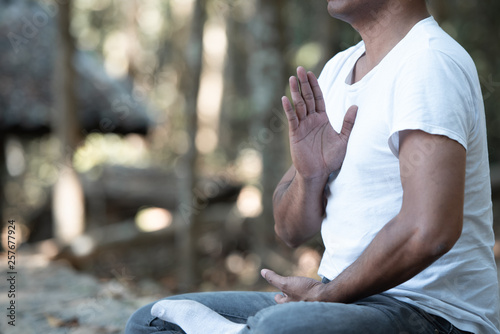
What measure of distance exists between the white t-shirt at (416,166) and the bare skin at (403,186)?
48 millimetres

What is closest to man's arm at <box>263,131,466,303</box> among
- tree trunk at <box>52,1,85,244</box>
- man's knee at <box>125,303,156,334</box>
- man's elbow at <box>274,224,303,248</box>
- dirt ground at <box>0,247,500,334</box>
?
man's elbow at <box>274,224,303,248</box>

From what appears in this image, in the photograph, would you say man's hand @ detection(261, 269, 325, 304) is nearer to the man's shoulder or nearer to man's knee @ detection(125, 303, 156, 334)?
man's knee @ detection(125, 303, 156, 334)

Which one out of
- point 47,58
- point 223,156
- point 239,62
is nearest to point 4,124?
point 47,58

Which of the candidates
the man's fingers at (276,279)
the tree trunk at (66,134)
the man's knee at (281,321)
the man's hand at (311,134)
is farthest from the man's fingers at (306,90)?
the tree trunk at (66,134)

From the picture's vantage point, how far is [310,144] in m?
1.68

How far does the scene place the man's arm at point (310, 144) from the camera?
5.33 ft

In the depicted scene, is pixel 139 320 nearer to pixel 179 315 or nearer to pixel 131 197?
pixel 179 315

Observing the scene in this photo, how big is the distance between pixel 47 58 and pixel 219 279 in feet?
12.3

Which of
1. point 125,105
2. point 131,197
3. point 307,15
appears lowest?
point 131,197

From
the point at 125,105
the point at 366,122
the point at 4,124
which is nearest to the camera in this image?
A: the point at 366,122

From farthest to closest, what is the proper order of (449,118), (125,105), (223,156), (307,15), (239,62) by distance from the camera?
1. (239,62)
2. (223,156)
3. (307,15)
4. (125,105)
5. (449,118)

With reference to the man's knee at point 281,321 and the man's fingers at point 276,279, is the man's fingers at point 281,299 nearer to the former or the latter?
the man's fingers at point 276,279

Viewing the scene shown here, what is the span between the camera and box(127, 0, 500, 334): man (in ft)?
4.16

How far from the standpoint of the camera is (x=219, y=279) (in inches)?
308
